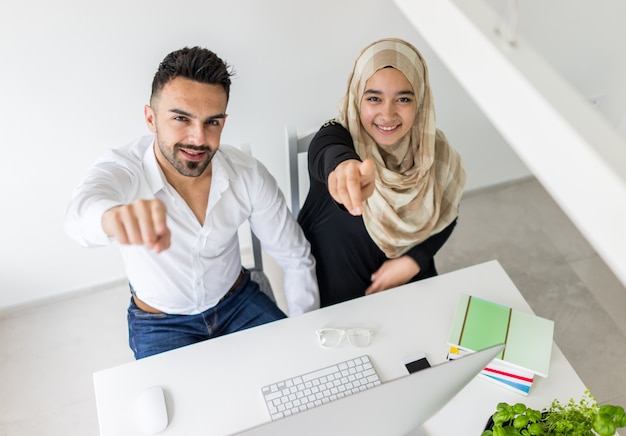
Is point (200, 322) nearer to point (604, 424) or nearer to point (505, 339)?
point (505, 339)

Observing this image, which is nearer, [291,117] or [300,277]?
[300,277]

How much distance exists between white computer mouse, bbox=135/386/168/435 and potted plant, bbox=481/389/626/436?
63 cm

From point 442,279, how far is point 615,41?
135 cm

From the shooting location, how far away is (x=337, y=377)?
126cm

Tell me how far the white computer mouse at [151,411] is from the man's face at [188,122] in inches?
19.6

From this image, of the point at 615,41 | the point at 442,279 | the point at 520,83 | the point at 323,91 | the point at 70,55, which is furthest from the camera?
the point at 615,41

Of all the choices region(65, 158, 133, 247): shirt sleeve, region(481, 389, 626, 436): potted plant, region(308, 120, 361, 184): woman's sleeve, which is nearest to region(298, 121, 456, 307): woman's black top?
region(308, 120, 361, 184): woman's sleeve

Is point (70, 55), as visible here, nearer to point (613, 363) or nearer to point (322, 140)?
point (322, 140)

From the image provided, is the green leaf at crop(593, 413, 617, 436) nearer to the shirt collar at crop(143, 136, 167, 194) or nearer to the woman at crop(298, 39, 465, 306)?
the woman at crop(298, 39, 465, 306)

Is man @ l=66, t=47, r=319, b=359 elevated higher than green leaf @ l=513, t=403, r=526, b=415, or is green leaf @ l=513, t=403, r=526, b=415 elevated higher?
man @ l=66, t=47, r=319, b=359

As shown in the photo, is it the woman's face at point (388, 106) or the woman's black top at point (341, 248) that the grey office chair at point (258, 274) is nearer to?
the woman's black top at point (341, 248)

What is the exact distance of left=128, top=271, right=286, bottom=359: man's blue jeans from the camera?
60.9 inches

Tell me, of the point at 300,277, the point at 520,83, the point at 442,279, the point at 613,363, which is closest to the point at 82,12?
the point at 300,277

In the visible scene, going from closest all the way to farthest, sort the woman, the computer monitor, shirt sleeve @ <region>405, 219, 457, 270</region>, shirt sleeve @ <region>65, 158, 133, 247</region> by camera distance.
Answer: the computer monitor → shirt sleeve @ <region>65, 158, 133, 247</region> → the woman → shirt sleeve @ <region>405, 219, 457, 270</region>
